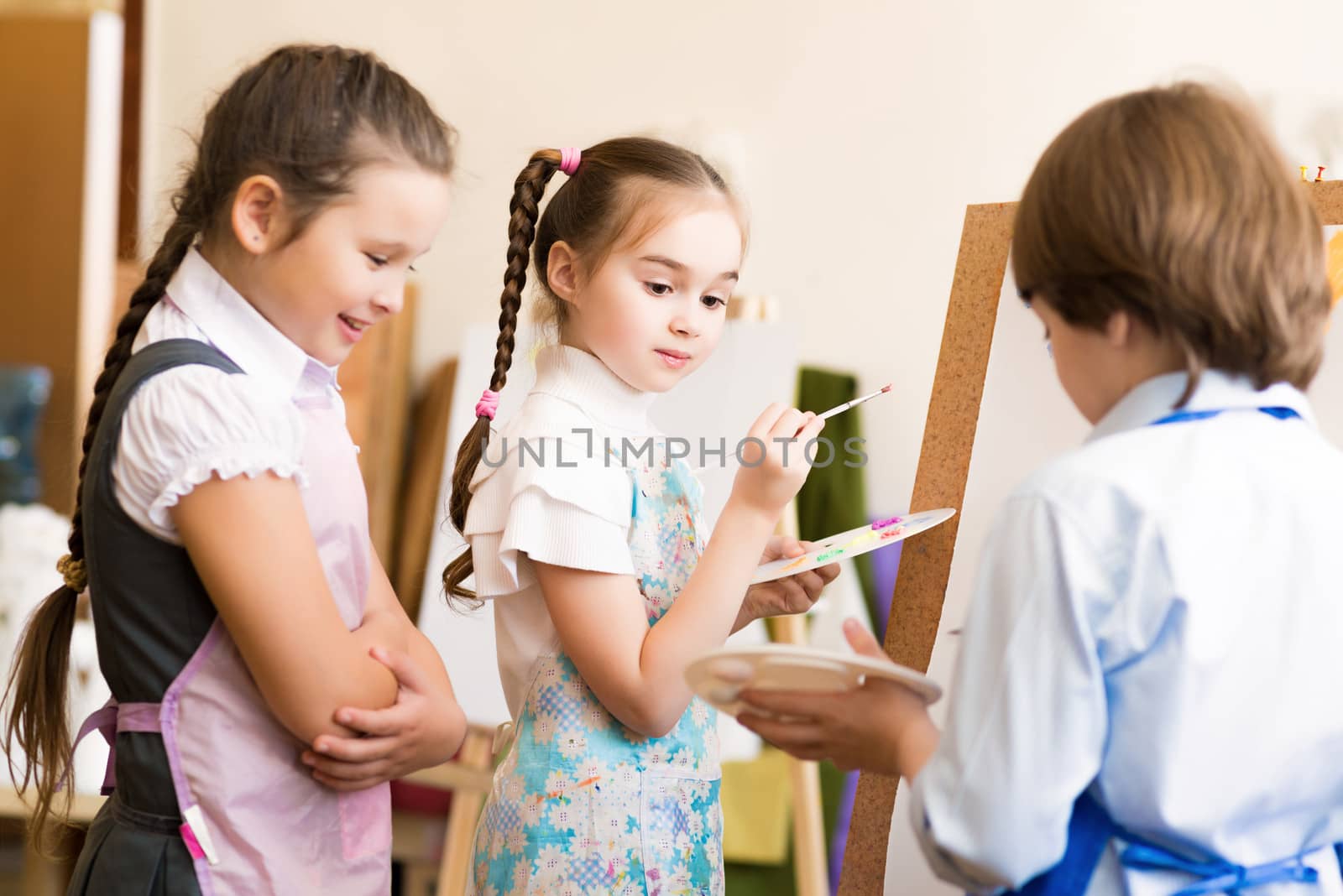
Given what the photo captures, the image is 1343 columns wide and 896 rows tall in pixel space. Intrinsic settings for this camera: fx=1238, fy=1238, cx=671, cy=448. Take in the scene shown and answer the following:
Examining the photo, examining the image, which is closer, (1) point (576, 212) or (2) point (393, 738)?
(2) point (393, 738)

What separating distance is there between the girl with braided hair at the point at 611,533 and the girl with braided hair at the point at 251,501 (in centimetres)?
12

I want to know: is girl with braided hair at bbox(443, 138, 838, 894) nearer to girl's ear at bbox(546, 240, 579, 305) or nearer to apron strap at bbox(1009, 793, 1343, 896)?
girl's ear at bbox(546, 240, 579, 305)

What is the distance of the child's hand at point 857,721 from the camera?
85 cm

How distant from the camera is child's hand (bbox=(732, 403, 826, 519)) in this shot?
1.05m

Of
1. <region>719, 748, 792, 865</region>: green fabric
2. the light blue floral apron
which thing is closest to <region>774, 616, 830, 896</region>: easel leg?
<region>719, 748, 792, 865</region>: green fabric

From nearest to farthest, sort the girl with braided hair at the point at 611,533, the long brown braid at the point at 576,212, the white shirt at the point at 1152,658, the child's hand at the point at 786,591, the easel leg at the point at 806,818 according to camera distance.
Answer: the white shirt at the point at 1152,658, the girl with braided hair at the point at 611,533, the long brown braid at the point at 576,212, the child's hand at the point at 786,591, the easel leg at the point at 806,818

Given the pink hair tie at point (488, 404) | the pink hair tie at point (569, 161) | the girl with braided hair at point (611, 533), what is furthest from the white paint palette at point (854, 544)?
the pink hair tie at point (569, 161)

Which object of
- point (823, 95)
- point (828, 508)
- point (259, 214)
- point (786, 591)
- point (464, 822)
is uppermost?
point (823, 95)

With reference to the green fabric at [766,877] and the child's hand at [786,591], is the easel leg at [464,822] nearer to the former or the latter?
the green fabric at [766,877]

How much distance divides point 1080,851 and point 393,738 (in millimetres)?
497

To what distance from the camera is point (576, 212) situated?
117 cm

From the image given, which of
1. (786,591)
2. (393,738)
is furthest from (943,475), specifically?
(393,738)

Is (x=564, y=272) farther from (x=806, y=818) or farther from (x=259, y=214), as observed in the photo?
(x=806, y=818)

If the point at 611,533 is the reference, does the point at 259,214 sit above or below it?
above
